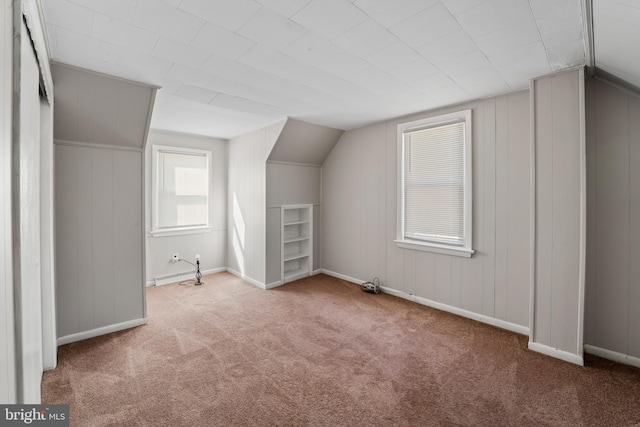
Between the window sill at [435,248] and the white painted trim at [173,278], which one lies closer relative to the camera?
the window sill at [435,248]

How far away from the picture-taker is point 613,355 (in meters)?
2.41

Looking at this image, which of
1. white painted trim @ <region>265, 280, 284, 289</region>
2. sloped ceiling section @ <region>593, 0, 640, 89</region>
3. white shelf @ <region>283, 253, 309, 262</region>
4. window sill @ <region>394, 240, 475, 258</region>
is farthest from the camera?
white shelf @ <region>283, 253, 309, 262</region>

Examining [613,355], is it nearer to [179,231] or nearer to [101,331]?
[101,331]

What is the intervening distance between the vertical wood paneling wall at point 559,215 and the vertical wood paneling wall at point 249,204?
290cm

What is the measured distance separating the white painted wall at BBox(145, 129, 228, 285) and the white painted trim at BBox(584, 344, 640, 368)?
4890mm

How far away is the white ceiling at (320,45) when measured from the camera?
5.28ft

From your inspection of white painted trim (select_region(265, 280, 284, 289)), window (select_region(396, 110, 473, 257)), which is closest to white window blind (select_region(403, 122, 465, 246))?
window (select_region(396, 110, 473, 257))

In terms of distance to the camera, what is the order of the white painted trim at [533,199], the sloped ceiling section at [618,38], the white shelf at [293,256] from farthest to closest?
the white shelf at [293,256] → the white painted trim at [533,199] → the sloped ceiling section at [618,38]

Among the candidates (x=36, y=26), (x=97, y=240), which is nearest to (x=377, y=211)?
(x=97, y=240)

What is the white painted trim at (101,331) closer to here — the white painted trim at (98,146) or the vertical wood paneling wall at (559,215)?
the white painted trim at (98,146)

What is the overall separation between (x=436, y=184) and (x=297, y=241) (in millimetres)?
2409

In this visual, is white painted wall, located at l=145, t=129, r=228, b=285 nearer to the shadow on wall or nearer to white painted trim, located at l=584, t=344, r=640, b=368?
the shadow on wall

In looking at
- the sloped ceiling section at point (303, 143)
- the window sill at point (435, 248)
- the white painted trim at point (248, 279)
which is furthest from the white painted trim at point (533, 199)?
the white painted trim at point (248, 279)

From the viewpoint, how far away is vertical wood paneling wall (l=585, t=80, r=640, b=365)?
2336 mm
